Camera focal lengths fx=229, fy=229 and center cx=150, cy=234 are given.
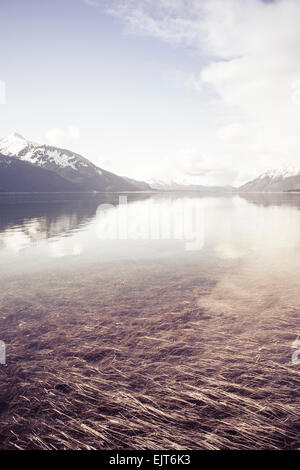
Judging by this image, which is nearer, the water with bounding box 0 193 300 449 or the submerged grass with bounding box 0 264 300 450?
the submerged grass with bounding box 0 264 300 450

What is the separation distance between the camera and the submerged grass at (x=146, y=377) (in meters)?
4.08

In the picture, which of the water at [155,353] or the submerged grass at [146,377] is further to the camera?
the water at [155,353]

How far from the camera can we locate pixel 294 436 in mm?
3980

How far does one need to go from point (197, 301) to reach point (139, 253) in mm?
8934

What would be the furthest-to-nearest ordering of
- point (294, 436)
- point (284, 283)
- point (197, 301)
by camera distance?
point (284, 283)
point (197, 301)
point (294, 436)

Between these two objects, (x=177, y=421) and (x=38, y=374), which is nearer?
(x=177, y=421)

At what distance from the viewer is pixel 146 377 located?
17.5 feet

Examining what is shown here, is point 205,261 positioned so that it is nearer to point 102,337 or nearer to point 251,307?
point 251,307

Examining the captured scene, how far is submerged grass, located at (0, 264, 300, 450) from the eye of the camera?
13.4 feet

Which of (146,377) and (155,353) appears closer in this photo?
(146,377)

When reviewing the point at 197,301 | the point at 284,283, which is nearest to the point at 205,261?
the point at 284,283
